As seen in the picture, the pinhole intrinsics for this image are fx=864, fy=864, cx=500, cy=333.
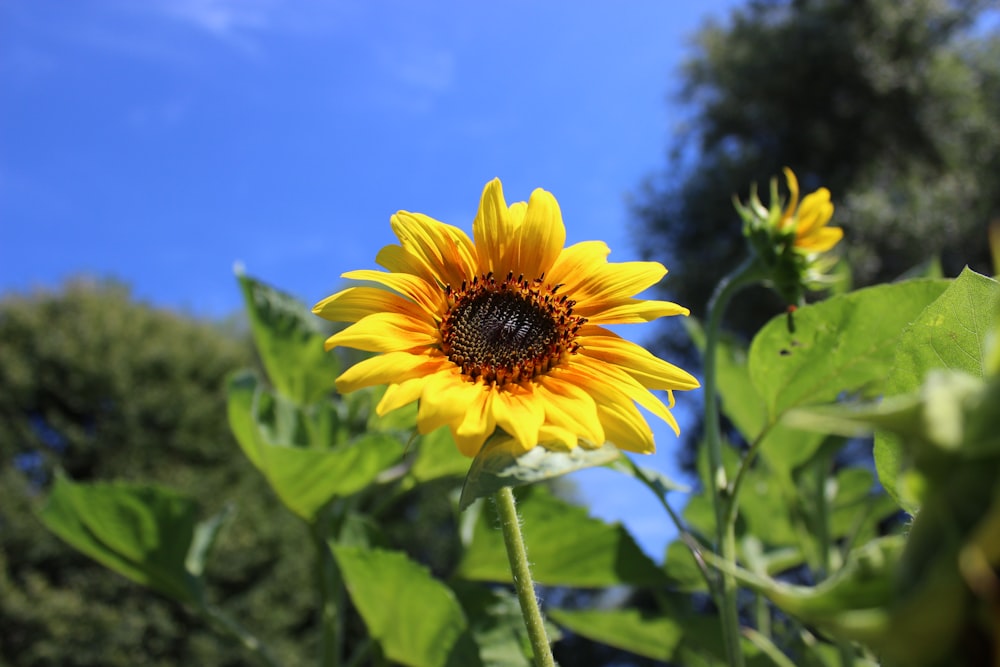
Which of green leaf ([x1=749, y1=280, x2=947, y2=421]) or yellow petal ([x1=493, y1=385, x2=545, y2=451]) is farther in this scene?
green leaf ([x1=749, y1=280, x2=947, y2=421])

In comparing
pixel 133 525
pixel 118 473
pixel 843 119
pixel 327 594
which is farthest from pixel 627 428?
pixel 843 119

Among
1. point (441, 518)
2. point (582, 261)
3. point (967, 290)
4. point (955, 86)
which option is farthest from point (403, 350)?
point (955, 86)

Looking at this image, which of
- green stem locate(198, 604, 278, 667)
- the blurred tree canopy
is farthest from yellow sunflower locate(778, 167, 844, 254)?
the blurred tree canopy

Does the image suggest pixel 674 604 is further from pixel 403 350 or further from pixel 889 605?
pixel 889 605

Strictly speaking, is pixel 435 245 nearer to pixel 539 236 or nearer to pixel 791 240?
pixel 539 236

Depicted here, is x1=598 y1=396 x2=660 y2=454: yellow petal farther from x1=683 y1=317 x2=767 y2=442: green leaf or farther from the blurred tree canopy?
→ the blurred tree canopy
